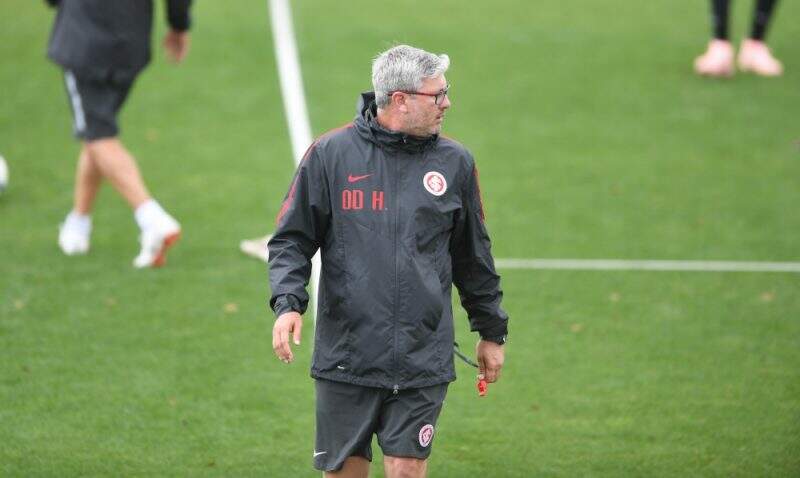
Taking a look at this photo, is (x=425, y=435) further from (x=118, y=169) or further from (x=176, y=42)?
(x=176, y=42)

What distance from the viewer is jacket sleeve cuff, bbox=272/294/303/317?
468 cm

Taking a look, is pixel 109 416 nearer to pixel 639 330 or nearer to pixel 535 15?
pixel 639 330

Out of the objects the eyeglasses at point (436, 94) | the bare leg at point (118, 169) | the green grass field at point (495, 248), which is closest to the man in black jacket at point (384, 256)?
the eyeglasses at point (436, 94)

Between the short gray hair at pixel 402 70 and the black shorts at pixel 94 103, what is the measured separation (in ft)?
12.9

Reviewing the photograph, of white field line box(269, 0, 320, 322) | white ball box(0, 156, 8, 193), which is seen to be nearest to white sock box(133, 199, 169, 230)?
white ball box(0, 156, 8, 193)

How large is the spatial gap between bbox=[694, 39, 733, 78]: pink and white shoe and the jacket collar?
8.54 m

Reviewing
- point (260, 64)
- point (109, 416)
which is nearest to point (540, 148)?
point (260, 64)

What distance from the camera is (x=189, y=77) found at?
12.5 m

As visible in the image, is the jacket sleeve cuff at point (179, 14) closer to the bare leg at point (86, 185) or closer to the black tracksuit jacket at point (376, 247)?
the bare leg at point (86, 185)

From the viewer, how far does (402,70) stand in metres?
4.75

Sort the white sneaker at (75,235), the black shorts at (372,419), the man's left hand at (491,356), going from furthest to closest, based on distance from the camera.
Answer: the white sneaker at (75,235) < the man's left hand at (491,356) < the black shorts at (372,419)

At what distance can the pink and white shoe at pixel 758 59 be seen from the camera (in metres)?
12.8

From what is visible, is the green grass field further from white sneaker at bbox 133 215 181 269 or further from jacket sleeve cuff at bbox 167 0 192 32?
jacket sleeve cuff at bbox 167 0 192 32

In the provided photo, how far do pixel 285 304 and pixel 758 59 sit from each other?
30.6 ft
